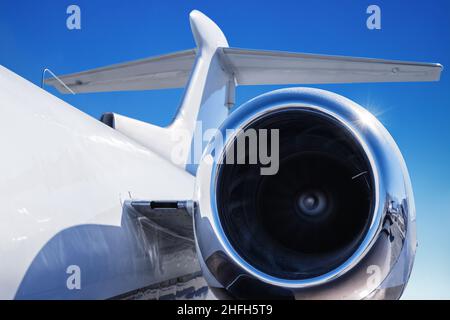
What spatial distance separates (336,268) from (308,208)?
0.71m

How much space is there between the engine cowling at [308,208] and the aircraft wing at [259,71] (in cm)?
234

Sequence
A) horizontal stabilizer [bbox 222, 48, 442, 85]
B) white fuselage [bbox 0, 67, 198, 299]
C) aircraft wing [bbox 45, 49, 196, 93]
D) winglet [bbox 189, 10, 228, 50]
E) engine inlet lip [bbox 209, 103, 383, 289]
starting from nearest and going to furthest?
white fuselage [bbox 0, 67, 198, 299] → engine inlet lip [bbox 209, 103, 383, 289] → horizontal stabilizer [bbox 222, 48, 442, 85] → winglet [bbox 189, 10, 228, 50] → aircraft wing [bbox 45, 49, 196, 93]

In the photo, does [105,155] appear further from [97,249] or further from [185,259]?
[185,259]

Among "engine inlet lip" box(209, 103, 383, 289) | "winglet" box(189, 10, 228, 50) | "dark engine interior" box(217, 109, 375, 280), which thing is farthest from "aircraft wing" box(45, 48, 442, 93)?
"engine inlet lip" box(209, 103, 383, 289)

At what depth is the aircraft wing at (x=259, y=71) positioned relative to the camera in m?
5.04

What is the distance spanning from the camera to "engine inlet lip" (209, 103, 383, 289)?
88.3 inches

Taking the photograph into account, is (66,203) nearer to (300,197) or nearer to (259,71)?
(300,197)

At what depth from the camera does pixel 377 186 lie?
2.33m

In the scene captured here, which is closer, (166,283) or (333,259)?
(333,259)

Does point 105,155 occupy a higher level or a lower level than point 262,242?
higher

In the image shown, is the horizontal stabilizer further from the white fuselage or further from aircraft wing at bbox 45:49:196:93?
the white fuselage

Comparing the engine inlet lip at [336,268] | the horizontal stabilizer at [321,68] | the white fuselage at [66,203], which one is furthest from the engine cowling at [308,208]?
the horizontal stabilizer at [321,68]
